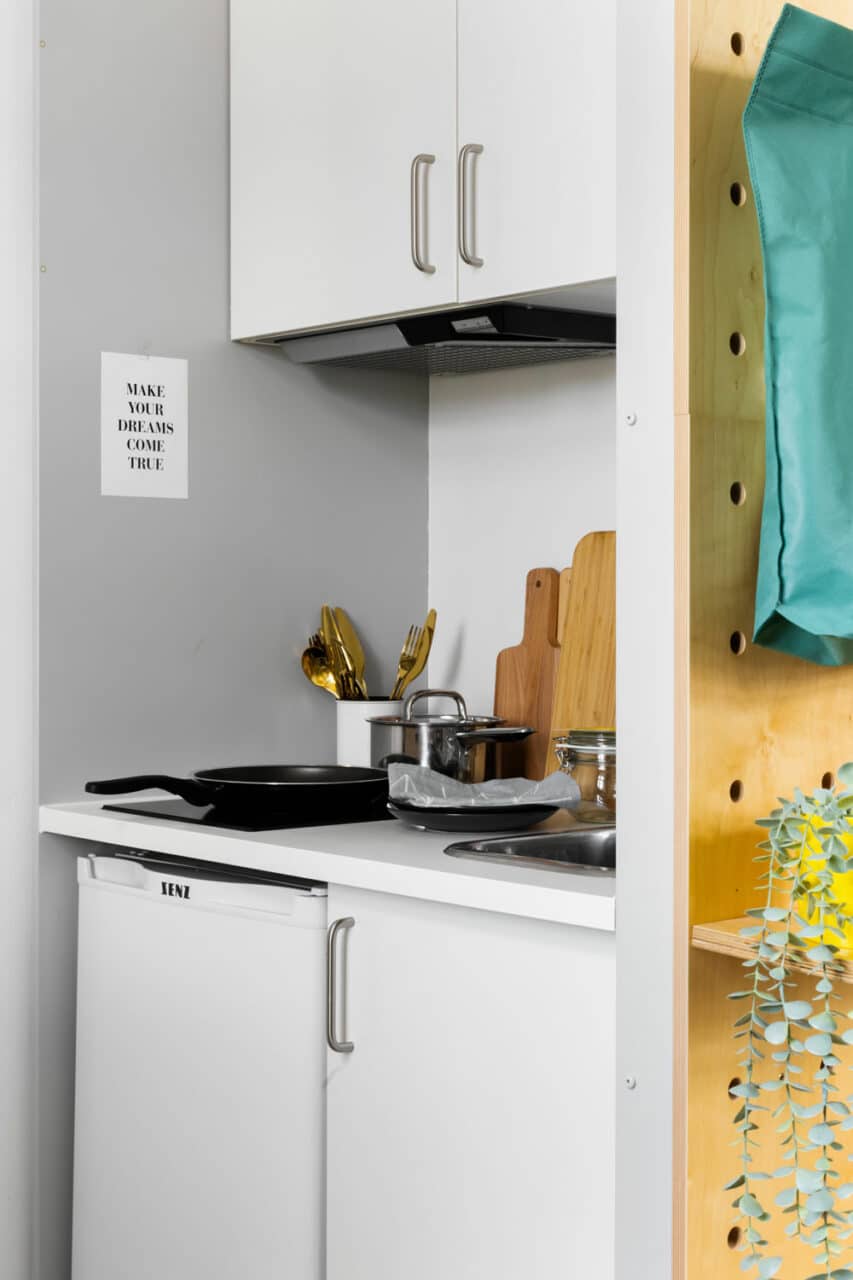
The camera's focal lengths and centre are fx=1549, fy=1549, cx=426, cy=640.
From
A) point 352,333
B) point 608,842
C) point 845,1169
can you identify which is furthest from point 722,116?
point 352,333

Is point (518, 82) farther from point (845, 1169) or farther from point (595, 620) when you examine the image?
point (845, 1169)

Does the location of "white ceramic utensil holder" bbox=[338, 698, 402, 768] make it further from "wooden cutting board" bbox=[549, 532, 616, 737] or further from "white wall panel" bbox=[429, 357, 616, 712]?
"wooden cutting board" bbox=[549, 532, 616, 737]

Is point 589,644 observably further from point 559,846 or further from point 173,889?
point 173,889

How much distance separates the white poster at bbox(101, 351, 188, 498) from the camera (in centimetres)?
233

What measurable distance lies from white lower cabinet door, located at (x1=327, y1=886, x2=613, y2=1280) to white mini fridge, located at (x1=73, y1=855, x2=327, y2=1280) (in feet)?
0.18

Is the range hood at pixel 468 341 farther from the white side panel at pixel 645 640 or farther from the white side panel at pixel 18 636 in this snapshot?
the white side panel at pixel 645 640

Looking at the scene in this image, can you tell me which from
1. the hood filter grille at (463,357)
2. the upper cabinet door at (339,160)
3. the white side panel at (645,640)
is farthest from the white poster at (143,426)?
the white side panel at (645,640)

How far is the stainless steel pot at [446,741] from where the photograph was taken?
2283 mm

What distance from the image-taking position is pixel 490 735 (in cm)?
228

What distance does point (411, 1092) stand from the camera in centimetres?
170

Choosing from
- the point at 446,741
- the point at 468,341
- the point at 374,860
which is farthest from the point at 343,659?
the point at 374,860

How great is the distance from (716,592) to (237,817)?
1.05 meters

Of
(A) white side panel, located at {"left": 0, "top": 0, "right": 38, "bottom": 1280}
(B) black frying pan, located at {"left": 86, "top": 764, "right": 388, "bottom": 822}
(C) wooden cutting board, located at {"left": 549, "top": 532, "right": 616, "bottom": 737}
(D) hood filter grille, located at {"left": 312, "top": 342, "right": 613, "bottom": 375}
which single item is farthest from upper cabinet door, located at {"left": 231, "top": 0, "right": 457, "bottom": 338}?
(B) black frying pan, located at {"left": 86, "top": 764, "right": 388, "bottom": 822}

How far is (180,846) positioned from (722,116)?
3.90 feet
